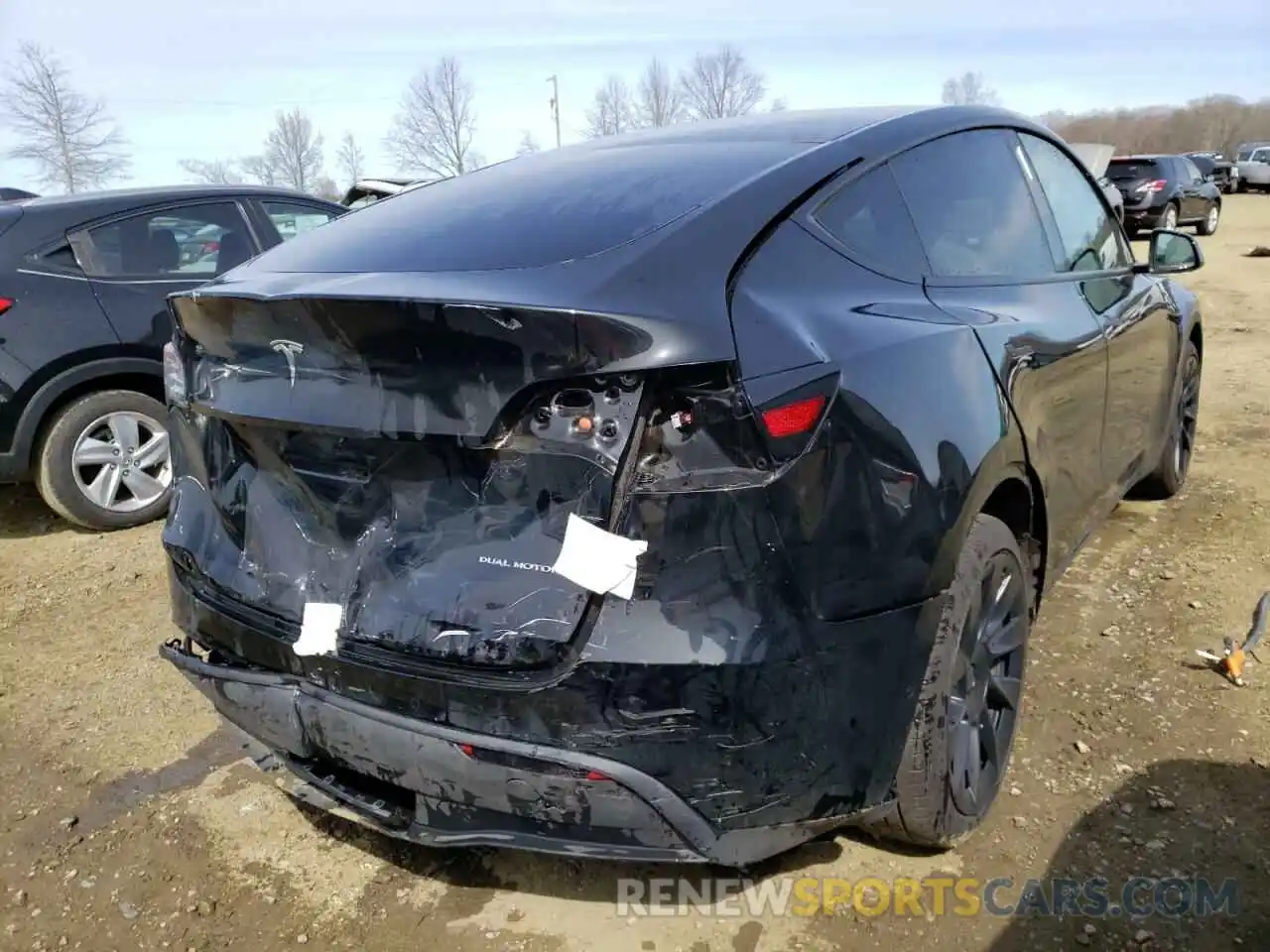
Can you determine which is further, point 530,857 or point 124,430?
point 124,430

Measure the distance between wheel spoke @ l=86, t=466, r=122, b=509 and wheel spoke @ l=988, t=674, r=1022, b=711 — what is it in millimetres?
4251

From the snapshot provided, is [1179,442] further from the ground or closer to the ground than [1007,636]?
closer to the ground

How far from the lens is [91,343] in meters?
4.74

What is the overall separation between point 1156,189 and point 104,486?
63.7 feet

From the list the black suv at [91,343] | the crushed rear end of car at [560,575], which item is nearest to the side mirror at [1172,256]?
the crushed rear end of car at [560,575]

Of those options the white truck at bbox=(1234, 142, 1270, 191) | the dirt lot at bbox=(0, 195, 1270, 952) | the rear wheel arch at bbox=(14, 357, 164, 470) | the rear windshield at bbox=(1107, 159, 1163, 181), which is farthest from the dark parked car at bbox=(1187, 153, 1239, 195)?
the rear wheel arch at bbox=(14, 357, 164, 470)

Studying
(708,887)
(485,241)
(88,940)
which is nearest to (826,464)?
(485,241)

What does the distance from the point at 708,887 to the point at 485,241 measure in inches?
59.9

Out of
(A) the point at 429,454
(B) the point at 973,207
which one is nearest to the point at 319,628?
(A) the point at 429,454

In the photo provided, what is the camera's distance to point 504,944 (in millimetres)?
2145

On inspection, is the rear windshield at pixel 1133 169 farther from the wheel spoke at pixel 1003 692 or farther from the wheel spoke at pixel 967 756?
the wheel spoke at pixel 967 756

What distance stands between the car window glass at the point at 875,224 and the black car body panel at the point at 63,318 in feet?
12.1

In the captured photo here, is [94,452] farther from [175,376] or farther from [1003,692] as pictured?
[1003,692]

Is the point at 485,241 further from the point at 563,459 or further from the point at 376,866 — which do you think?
the point at 376,866
